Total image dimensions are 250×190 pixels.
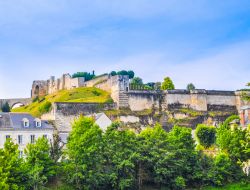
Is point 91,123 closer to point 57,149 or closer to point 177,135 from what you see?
point 57,149

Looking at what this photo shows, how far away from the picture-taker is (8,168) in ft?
143

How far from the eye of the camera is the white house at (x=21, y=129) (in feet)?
179

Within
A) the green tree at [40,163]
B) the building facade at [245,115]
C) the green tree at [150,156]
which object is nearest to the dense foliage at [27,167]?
the green tree at [40,163]

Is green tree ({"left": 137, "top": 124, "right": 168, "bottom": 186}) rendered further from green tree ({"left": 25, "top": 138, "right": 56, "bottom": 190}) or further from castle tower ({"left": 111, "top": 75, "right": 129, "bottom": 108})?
castle tower ({"left": 111, "top": 75, "right": 129, "bottom": 108})

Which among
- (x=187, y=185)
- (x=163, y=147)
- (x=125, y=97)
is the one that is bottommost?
(x=187, y=185)

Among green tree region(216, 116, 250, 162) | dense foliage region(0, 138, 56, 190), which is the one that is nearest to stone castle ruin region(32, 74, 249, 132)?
green tree region(216, 116, 250, 162)

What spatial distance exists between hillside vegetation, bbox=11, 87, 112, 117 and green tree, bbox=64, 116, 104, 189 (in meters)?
24.8

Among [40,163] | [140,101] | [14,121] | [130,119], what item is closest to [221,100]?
[140,101]

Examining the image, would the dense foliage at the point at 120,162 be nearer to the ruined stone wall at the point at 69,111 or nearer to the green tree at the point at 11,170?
the green tree at the point at 11,170

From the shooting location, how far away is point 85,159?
162 ft

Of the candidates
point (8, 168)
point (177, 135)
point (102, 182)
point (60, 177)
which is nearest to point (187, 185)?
point (177, 135)

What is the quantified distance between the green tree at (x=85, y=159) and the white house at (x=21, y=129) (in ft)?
19.3

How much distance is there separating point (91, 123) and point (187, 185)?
12164 millimetres

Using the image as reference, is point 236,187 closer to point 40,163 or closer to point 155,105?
point 40,163
